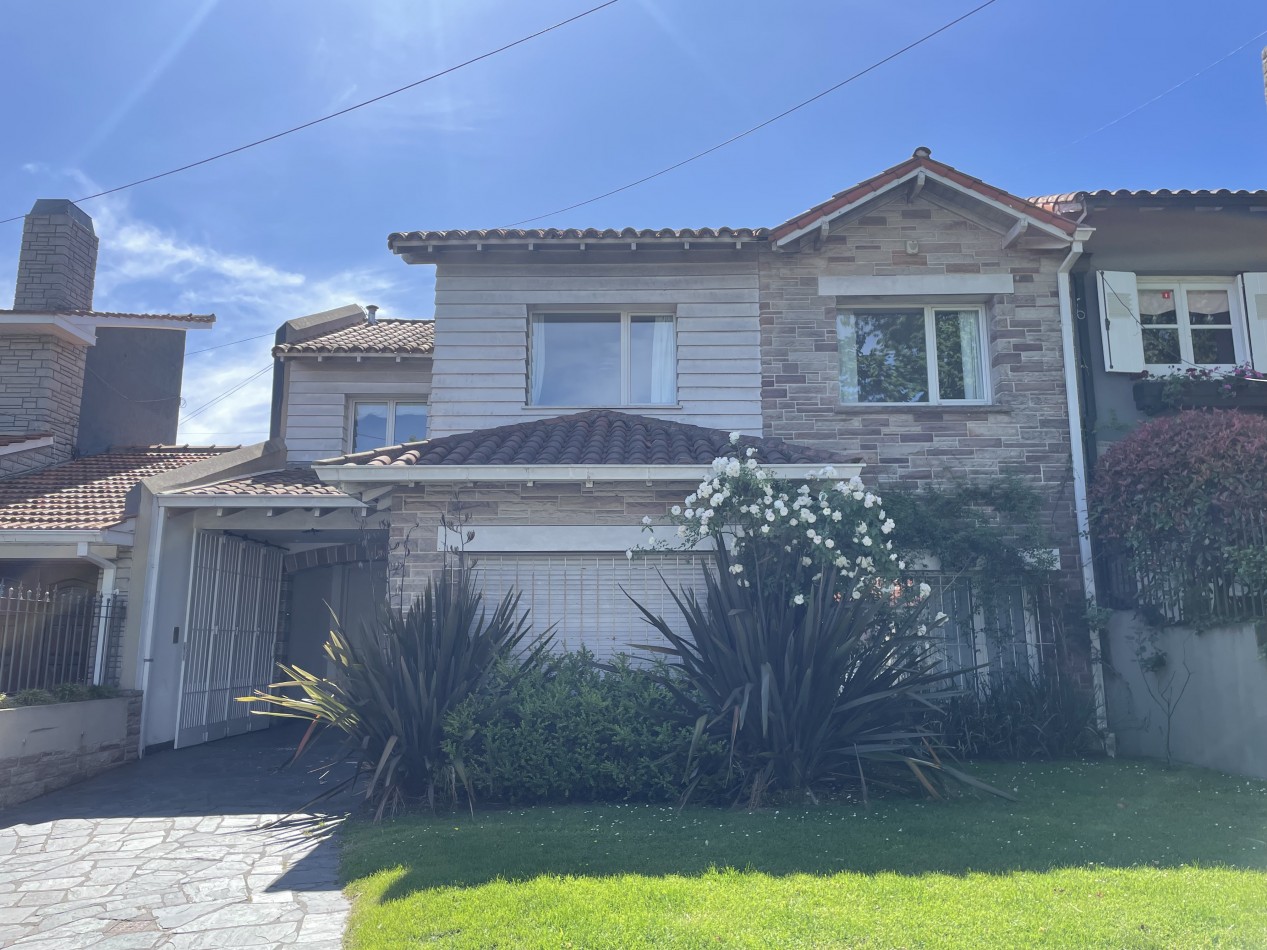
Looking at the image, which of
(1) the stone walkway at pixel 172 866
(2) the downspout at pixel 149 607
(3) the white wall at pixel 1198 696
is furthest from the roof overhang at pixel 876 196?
(2) the downspout at pixel 149 607

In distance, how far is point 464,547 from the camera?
9.48m

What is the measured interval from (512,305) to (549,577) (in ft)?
11.5

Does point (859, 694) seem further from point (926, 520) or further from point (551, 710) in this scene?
point (926, 520)

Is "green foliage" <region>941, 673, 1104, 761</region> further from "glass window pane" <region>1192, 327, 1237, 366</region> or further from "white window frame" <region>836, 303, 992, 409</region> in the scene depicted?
"glass window pane" <region>1192, 327, 1237, 366</region>

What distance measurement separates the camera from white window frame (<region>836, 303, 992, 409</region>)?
1117 centimetres

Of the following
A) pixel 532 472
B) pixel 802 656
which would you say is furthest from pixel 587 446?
pixel 802 656

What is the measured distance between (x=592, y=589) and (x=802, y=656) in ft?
8.84

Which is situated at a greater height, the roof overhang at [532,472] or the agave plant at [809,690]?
the roof overhang at [532,472]

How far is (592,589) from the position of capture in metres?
9.53

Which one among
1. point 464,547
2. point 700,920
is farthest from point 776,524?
point 700,920

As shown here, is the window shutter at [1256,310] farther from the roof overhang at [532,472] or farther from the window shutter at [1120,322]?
the roof overhang at [532,472]

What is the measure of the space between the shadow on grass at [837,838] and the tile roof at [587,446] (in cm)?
323

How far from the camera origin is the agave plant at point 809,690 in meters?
7.30

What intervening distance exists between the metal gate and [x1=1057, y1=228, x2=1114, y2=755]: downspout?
32.1 feet
